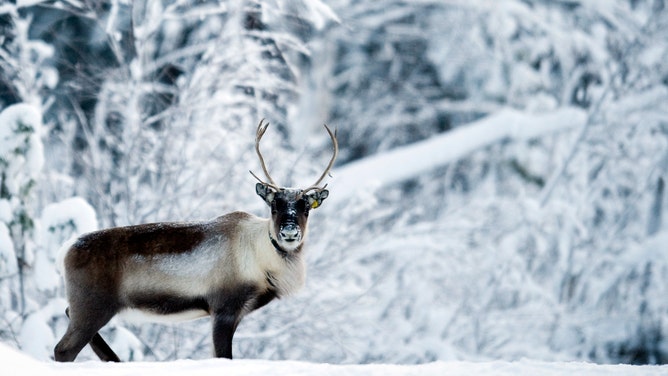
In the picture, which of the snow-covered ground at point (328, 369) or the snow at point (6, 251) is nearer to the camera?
the snow-covered ground at point (328, 369)

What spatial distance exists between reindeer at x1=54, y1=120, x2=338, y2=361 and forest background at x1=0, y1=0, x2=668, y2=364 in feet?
5.55

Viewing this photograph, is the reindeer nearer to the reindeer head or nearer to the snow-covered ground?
the reindeer head

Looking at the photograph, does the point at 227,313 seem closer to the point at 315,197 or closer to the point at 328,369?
the point at 315,197

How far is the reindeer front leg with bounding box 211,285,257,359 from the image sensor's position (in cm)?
579

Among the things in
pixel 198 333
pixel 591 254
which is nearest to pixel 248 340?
pixel 198 333

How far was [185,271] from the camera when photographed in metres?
5.94

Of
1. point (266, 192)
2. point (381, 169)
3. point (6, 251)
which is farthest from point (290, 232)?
point (381, 169)

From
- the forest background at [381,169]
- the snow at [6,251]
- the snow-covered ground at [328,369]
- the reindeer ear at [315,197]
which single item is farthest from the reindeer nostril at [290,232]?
the snow at [6,251]

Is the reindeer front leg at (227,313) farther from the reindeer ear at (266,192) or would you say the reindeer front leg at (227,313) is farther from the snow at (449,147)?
the snow at (449,147)

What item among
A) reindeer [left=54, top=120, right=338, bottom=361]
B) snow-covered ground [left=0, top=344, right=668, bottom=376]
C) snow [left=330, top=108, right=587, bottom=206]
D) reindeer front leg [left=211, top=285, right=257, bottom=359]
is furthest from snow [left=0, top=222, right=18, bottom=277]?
snow [left=330, top=108, right=587, bottom=206]

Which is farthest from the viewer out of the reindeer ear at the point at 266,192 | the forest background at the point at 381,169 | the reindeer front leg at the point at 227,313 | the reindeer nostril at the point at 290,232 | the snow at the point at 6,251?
the forest background at the point at 381,169

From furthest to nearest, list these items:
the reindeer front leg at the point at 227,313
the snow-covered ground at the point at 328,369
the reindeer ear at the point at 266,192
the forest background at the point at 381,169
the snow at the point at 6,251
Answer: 1. the forest background at the point at 381,169
2. the snow at the point at 6,251
3. the reindeer ear at the point at 266,192
4. the reindeer front leg at the point at 227,313
5. the snow-covered ground at the point at 328,369

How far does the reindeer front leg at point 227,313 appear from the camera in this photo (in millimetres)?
5785

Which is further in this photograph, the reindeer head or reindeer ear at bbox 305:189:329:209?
reindeer ear at bbox 305:189:329:209
